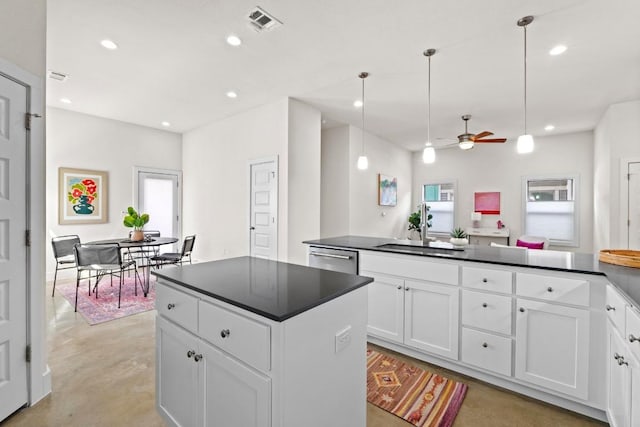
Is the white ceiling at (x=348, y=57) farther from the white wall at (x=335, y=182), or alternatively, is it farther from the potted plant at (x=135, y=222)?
the potted plant at (x=135, y=222)

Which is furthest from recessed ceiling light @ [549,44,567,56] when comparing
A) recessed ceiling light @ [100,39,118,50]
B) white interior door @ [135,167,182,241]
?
white interior door @ [135,167,182,241]

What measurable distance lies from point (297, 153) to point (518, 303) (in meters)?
3.44

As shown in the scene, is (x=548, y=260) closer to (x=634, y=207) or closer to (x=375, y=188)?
(x=634, y=207)

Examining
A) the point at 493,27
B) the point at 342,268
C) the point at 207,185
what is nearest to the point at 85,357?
the point at 342,268

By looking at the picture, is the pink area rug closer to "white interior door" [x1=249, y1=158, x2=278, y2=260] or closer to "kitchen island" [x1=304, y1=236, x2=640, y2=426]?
"white interior door" [x1=249, y1=158, x2=278, y2=260]

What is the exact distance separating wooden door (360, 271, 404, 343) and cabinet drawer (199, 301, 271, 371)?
1655 millimetres

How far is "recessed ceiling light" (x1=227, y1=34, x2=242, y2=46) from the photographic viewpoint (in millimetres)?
2820

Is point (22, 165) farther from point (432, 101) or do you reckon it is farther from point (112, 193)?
point (432, 101)

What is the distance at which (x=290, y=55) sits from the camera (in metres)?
3.18

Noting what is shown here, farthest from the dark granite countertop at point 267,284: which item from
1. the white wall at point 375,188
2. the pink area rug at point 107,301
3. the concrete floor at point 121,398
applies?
the white wall at point 375,188

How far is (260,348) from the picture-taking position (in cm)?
103

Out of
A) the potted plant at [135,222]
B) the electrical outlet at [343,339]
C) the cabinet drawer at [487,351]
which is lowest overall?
the cabinet drawer at [487,351]

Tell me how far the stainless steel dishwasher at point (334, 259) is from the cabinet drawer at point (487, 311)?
0.97m

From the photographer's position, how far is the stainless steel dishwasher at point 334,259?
2725 millimetres
